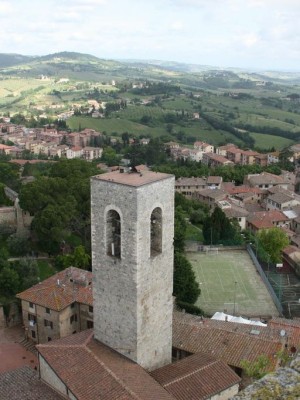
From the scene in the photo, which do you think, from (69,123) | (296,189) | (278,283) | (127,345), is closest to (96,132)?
(69,123)

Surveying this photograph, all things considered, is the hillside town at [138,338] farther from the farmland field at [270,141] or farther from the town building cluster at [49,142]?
the farmland field at [270,141]

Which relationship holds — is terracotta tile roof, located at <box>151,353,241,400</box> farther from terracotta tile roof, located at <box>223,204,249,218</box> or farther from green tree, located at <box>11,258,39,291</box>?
terracotta tile roof, located at <box>223,204,249,218</box>

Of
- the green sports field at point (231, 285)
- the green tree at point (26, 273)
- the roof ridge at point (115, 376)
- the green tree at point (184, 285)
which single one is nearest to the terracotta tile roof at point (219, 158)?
the green sports field at point (231, 285)

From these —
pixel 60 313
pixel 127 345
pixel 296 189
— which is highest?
pixel 127 345

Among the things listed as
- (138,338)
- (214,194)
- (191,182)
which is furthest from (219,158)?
(138,338)

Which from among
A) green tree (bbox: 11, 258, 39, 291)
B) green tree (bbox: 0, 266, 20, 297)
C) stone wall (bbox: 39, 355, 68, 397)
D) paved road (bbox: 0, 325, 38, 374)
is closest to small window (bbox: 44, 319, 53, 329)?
paved road (bbox: 0, 325, 38, 374)

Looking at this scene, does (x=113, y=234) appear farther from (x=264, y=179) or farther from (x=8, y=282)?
(x=264, y=179)

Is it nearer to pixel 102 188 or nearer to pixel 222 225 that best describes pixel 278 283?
pixel 222 225

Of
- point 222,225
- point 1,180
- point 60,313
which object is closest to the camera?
point 60,313
